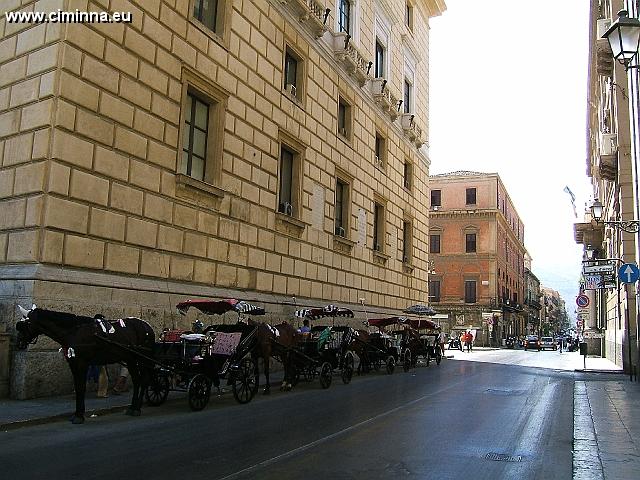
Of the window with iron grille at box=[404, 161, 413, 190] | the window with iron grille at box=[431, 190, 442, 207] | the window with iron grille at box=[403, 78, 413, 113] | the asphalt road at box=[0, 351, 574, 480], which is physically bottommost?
the asphalt road at box=[0, 351, 574, 480]

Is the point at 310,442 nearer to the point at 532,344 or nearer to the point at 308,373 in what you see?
the point at 308,373

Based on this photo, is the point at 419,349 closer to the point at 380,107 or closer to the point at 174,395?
the point at 380,107

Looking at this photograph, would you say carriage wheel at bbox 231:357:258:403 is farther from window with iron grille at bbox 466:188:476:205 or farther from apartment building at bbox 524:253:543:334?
apartment building at bbox 524:253:543:334

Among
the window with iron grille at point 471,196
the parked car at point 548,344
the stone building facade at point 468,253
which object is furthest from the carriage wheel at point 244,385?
the window with iron grille at point 471,196

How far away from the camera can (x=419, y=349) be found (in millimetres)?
24656

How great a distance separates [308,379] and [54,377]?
689 centimetres

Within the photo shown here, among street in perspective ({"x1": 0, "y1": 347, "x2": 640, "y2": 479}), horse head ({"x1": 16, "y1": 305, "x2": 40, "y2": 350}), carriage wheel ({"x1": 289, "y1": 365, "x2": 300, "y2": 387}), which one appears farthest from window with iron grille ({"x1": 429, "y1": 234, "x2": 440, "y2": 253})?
horse head ({"x1": 16, "y1": 305, "x2": 40, "y2": 350})

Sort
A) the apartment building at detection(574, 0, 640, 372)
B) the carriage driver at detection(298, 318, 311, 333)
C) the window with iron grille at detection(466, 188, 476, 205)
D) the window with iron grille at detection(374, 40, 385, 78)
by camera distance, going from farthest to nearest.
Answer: the window with iron grille at detection(466, 188, 476, 205) → the window with iron grille at detection(374, 40, 385, 78) → the apartment building at detection(574, 0, 640, 372) → the carriage driver at detection(298, 318, 311, 333)

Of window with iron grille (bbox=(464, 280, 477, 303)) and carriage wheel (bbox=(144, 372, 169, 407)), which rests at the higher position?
window with iron grille (bbox=(464, 280, 477, 303))

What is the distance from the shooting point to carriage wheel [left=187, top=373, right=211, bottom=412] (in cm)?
1078

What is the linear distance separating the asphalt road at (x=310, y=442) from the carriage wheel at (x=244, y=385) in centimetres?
22

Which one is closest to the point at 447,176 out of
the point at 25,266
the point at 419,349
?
the point at 419,349

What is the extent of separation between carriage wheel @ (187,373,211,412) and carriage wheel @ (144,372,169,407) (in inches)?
27.8

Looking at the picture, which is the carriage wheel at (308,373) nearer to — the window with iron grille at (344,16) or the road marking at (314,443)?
the road marking at (314,443)
